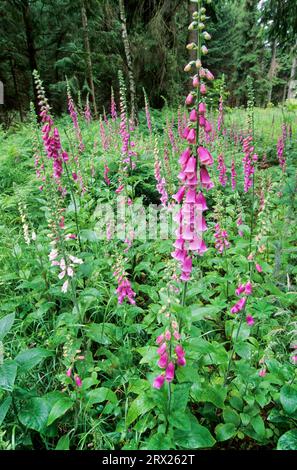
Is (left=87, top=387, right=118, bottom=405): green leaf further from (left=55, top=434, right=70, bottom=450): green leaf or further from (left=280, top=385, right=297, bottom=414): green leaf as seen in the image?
(left=280, top=385, right=297, bottom=414): green leaf

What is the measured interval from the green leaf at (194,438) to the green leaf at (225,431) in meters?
0.21

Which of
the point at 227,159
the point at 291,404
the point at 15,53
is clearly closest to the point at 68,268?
the point at 291,404

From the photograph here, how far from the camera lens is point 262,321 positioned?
2902 mm

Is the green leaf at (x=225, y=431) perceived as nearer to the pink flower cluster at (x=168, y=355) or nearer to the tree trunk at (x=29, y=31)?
the pink flower cluster at (x=168, y=355)

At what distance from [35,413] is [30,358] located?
Answer: 368mm

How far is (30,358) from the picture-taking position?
7.59ft

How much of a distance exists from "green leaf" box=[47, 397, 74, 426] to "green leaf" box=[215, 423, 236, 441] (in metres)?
1.07

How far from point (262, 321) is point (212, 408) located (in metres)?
0.94

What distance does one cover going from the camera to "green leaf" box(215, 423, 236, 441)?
7.21ft

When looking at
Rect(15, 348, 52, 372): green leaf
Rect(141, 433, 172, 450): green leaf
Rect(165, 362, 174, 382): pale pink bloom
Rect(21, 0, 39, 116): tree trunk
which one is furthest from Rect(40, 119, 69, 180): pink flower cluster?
Rect(21, 0, 39, 116): tree trunk

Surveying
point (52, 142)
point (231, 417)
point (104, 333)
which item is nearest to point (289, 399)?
point (231, 417)

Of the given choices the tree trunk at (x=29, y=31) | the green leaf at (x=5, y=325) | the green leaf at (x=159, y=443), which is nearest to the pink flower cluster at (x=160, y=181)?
the green leaf at (x=5, y=325)

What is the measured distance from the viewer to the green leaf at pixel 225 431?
7.21 ft
